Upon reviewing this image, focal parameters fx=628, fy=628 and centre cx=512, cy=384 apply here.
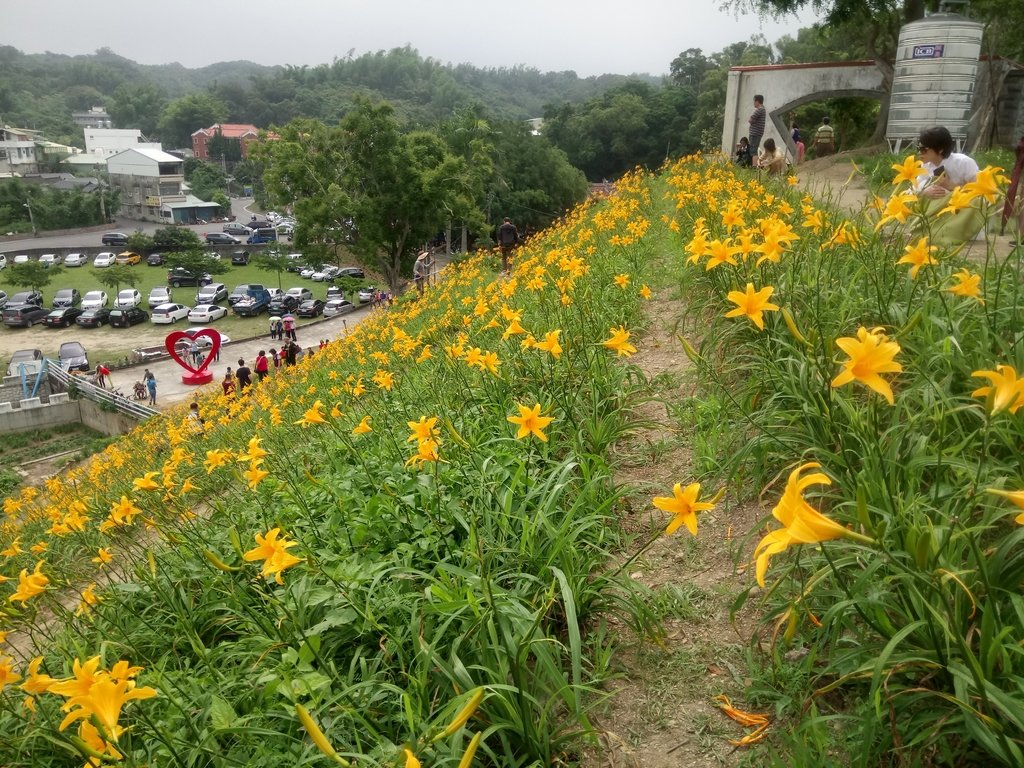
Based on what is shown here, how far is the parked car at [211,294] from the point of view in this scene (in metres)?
30.9

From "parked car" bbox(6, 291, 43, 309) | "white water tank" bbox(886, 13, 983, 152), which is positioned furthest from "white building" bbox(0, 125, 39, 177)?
"white water tank" bbox(886, 13, 983, 152)

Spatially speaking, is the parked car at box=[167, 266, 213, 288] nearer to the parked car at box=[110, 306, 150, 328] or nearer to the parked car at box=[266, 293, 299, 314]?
the parked car at box=[110, 306, 150, 328]

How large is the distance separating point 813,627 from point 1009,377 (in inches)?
33.6

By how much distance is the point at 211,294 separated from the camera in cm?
3169

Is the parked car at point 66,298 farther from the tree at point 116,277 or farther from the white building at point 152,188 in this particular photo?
the white building at point 152,188

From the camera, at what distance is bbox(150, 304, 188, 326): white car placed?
2798cm

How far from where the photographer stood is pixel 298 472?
10.9 ft

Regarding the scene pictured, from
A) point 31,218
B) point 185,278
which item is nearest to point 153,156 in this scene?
point 31,218

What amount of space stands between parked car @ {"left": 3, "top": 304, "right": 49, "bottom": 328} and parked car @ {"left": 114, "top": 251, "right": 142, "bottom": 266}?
32.6ft

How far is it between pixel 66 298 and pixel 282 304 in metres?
10.5

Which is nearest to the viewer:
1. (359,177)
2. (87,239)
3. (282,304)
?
(359,177)

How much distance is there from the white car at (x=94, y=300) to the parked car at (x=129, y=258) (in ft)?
29.8

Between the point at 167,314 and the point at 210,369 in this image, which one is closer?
the point at 210,369

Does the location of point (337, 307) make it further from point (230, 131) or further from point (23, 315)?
point (230, 131)
